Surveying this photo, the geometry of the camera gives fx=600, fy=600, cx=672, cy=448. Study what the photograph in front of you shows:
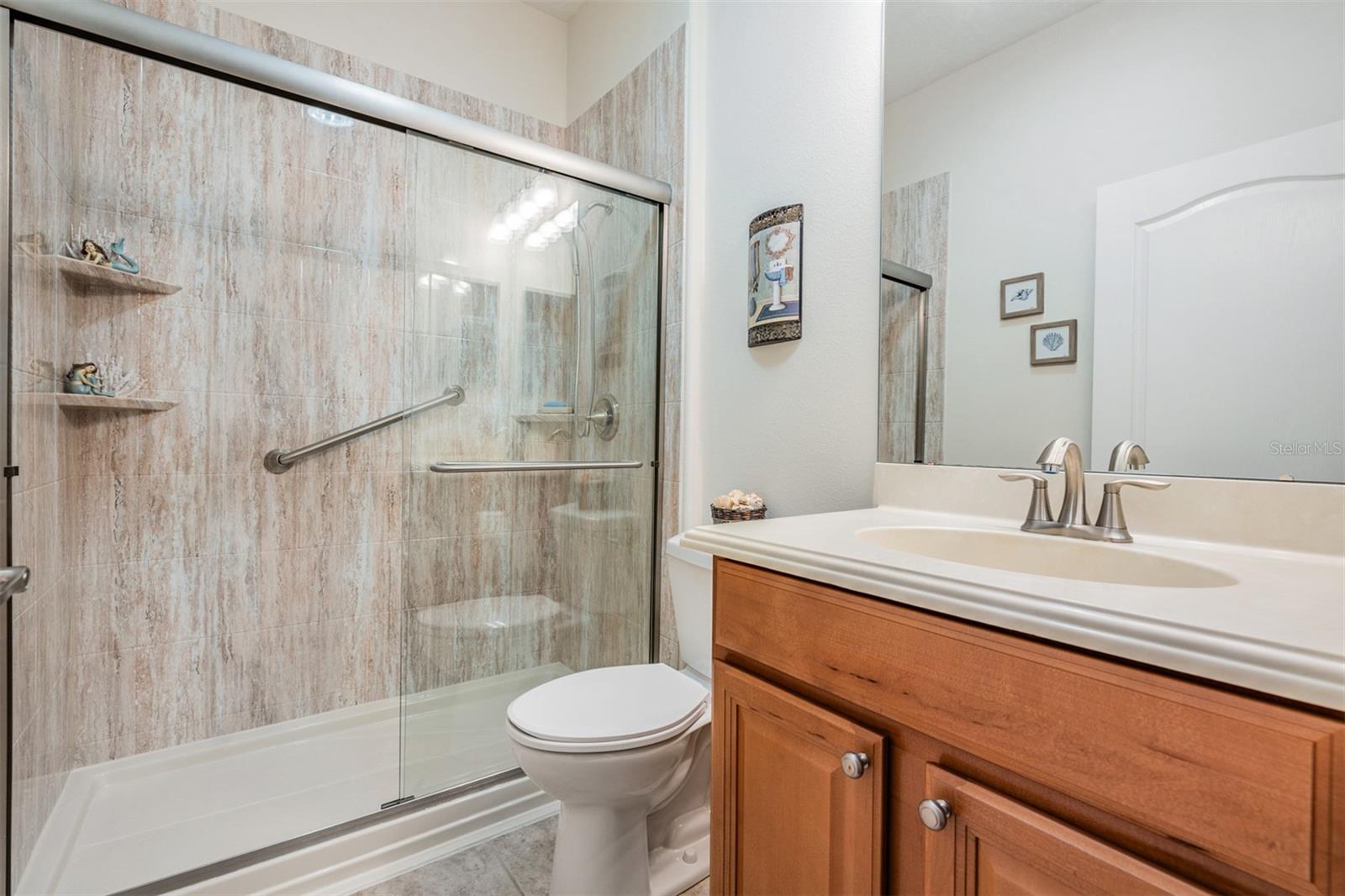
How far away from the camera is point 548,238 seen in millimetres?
1728

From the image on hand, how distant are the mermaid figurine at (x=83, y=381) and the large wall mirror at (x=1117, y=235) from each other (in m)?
2.01

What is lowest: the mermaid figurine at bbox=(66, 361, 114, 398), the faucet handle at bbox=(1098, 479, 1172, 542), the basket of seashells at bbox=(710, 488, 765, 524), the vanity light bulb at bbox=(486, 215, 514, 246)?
the basket of seashells at bbox=(710, 488, 765, 524)

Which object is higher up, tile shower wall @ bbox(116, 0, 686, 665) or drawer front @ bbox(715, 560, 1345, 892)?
tile shower wall @ bbox(116, 0, 686, 665)

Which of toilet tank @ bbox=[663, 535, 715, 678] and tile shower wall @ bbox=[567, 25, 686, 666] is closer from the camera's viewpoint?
toilet tank @ bbox=[663, 535, 715, 678]

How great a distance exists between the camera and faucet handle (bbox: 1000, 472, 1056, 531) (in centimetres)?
95

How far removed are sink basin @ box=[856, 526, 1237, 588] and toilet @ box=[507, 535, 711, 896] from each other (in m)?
0.40

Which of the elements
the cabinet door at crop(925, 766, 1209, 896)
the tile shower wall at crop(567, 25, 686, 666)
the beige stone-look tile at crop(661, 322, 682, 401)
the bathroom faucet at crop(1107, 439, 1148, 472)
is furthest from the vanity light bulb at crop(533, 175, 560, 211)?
the cabinet door at crop(925, 766, 1209, 896)

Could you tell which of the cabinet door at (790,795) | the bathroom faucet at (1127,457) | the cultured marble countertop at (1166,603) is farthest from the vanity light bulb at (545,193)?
the bathroom faucet at (1127,457)

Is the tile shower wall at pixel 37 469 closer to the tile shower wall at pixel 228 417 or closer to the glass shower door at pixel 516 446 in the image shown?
the tile shower wall at pixel 228 417

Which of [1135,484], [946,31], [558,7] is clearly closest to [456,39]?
[558,7]

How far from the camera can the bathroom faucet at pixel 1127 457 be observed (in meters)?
0.93

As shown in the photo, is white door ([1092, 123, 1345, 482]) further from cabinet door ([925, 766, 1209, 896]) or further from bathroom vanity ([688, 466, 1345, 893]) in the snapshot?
cabinet door ([925, 766, 1209, 896])

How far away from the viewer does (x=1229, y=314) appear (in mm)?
845

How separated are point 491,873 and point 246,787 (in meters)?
0.79
